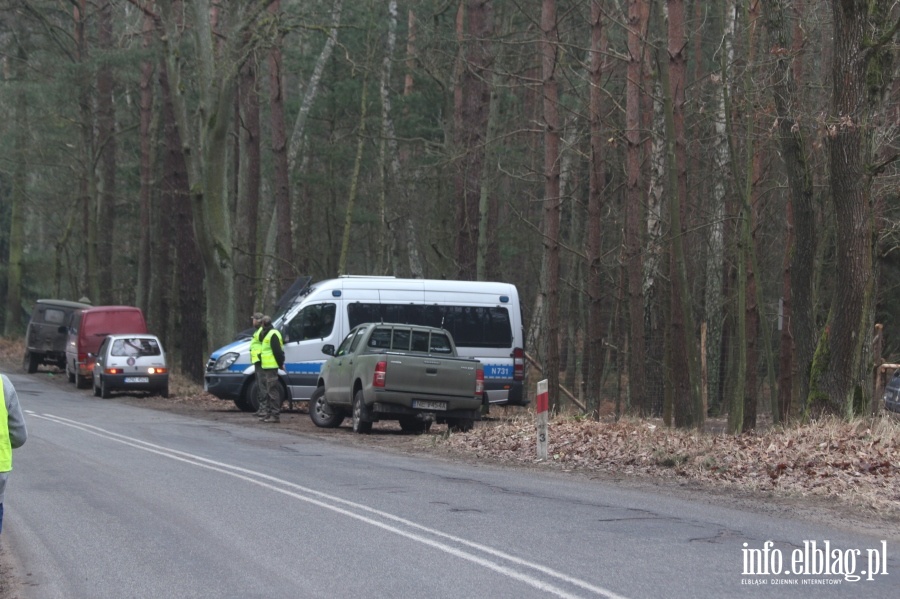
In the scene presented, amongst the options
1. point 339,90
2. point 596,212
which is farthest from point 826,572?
point 339,90

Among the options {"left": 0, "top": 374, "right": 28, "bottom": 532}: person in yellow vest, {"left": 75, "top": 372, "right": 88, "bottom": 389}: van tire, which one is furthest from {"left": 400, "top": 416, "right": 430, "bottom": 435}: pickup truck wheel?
{"left": 75, "top": 372, "right": 88, "bottom": 389}: van tire

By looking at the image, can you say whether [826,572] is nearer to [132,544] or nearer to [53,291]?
[132,544]

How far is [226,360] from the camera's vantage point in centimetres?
2547

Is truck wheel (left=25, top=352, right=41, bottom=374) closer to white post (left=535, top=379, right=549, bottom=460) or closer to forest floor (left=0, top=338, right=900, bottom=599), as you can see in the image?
forest floor (left=0, top=338, right=900, bottom=599)

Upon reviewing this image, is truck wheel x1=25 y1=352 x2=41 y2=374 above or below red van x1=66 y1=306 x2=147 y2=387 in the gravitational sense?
below

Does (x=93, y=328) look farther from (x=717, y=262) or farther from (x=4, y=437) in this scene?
(x=4, y=437)

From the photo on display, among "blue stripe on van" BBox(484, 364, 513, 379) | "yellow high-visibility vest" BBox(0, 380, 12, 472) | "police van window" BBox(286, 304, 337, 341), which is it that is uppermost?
"police van window" BBox(286, 304, 337, 341)

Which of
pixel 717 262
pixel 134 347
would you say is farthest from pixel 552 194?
pixel 134 347

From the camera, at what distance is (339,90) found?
40750 millimetres

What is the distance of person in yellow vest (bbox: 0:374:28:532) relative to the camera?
714 centimetres

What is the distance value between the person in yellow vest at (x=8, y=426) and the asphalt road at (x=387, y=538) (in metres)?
0.96

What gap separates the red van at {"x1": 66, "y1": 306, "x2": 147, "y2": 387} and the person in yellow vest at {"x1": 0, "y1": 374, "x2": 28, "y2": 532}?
27.6 metres

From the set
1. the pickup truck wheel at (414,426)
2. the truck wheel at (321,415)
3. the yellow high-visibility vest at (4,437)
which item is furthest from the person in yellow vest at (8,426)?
the truck wheel at (321,415)

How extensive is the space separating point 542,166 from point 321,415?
A: 58.2ft
